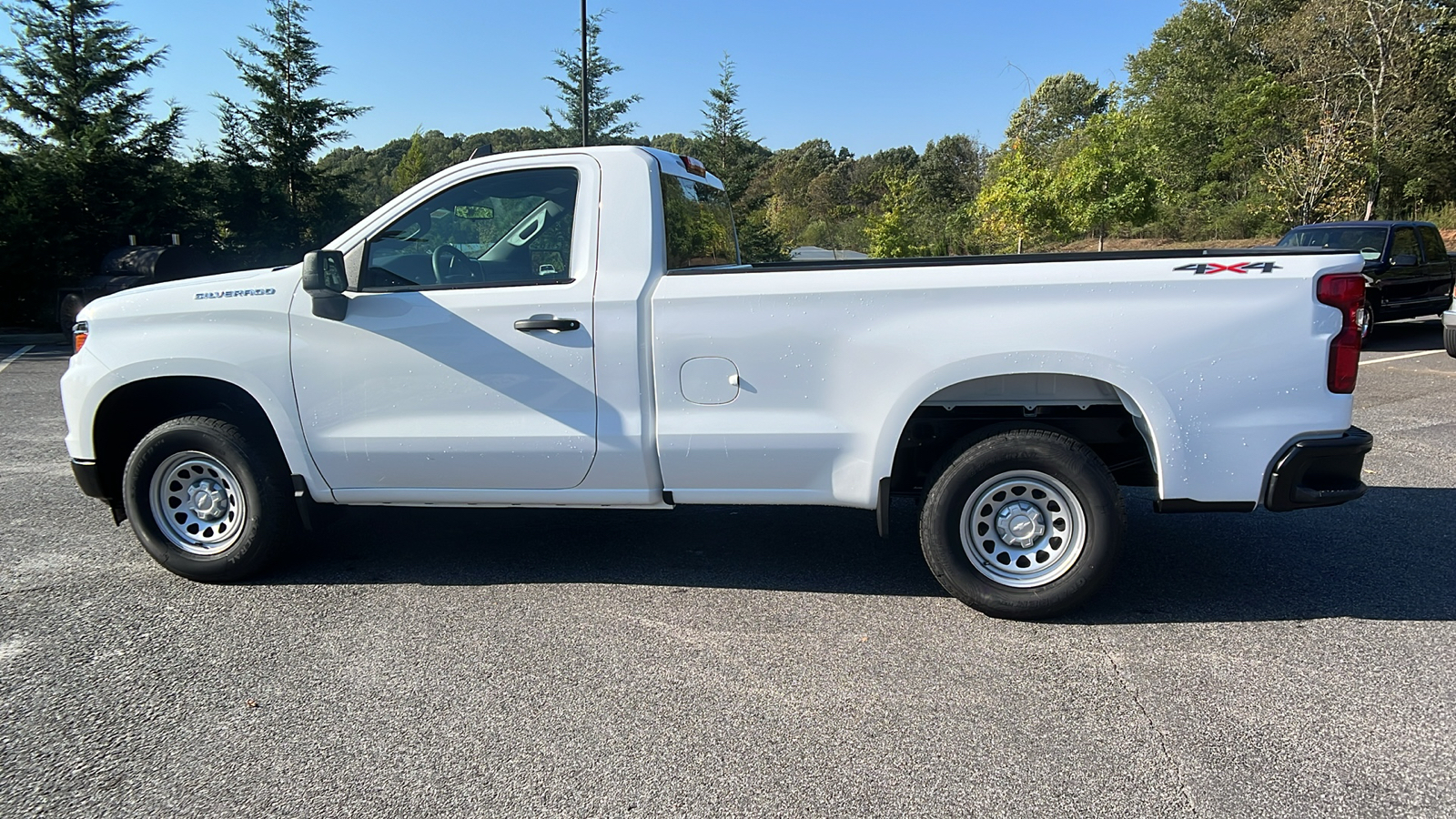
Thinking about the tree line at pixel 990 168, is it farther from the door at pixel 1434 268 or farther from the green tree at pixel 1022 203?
the door at pixel 1434 268

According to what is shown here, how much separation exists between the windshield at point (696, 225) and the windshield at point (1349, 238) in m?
Answer: 12.3

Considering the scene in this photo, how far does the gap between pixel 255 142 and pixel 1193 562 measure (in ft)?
81.6

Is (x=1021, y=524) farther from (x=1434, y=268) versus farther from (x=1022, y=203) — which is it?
(x=1022, y=203)

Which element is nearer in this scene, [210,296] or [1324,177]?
[210,296]

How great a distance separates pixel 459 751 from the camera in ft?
10.1

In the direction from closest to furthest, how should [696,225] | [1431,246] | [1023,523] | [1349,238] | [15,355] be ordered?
[1023,523] → [696,225] → [1349,238] → [1431,246] → [15,355]

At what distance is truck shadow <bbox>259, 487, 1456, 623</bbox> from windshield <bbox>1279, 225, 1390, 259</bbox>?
32.7 ft

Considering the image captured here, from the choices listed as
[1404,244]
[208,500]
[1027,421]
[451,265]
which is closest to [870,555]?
[1027,421]

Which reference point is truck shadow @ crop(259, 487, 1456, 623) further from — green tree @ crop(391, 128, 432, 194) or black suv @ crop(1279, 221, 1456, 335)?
green tree @ crop(391, 128, 432, 194)

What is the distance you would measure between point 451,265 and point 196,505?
1795 mm

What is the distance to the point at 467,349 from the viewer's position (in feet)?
13.9

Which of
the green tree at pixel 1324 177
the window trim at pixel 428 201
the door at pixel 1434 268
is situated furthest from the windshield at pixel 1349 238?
the green tree at pixel 1324 177

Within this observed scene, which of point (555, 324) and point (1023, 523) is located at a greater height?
point (555, 324)

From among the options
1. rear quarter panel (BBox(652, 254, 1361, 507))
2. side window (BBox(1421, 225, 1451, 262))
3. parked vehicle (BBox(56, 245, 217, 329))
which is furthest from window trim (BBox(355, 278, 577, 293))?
side window (BBox(1421, 225, 1451, 262))
